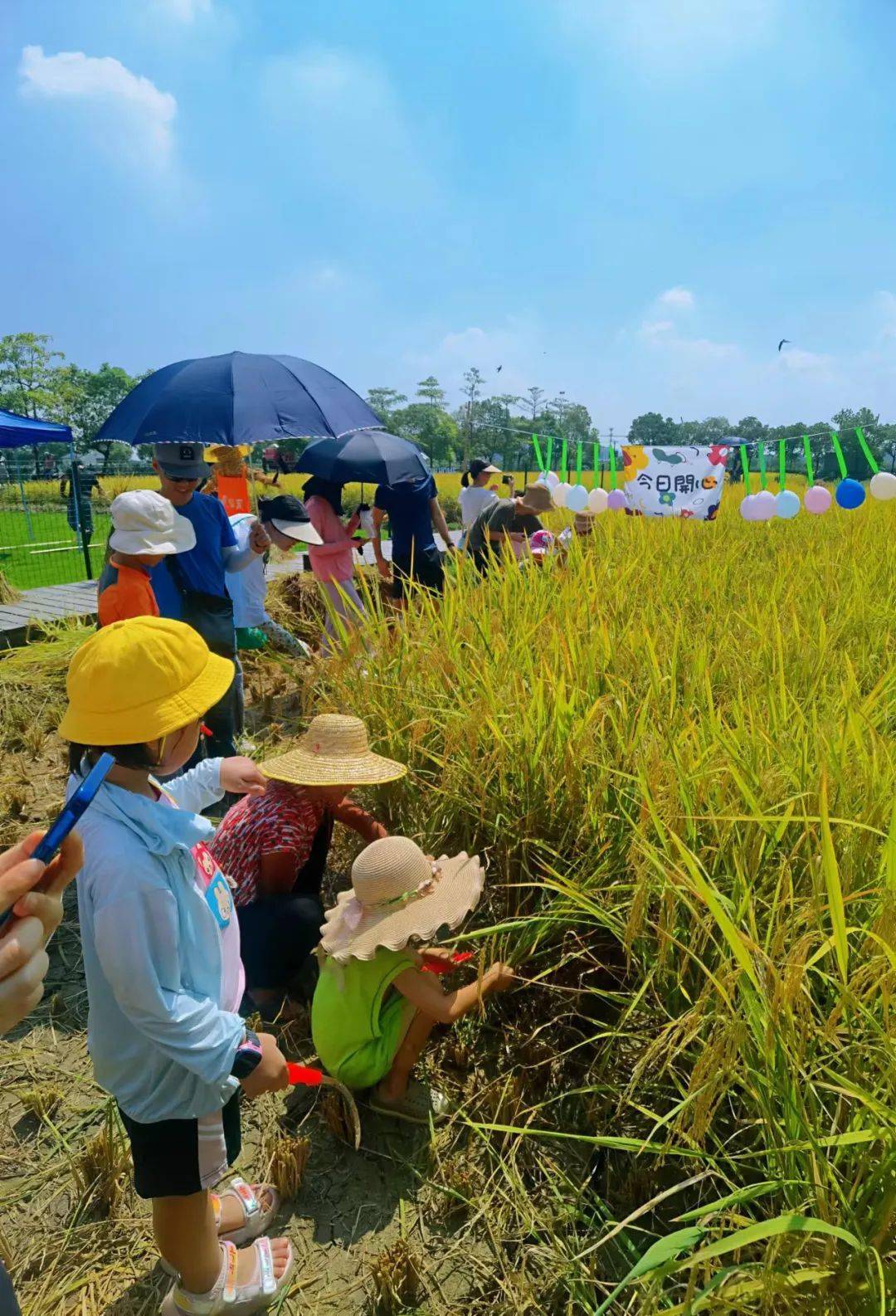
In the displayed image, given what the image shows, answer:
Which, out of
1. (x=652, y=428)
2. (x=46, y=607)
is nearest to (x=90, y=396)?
(x=652, y=428)

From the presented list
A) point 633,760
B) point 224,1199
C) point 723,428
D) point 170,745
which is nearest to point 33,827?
point 224,1199

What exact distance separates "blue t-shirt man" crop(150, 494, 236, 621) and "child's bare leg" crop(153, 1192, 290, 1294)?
6.08 ft

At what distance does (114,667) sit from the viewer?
105 centimetres

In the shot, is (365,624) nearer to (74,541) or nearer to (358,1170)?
(358,1170)

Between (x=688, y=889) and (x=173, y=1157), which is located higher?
(x=688, y=889)

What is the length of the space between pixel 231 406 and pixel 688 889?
9.55 feet

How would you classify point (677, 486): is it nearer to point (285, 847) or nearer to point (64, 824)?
point (285, 847)

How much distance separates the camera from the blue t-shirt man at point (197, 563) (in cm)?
264

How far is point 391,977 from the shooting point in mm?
1444

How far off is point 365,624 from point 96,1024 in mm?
1743

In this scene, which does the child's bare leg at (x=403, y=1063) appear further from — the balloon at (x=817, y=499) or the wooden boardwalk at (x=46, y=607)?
the balloon at (x=817, y=499)

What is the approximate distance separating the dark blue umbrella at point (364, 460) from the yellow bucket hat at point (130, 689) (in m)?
3.10

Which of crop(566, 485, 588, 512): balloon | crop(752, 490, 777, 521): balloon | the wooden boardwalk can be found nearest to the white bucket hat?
the wooden boardwalk

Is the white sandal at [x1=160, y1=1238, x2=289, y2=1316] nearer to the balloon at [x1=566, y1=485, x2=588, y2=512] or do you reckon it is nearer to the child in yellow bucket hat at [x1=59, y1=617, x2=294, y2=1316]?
the child in yellow bucket hat at [x1=59, y1=617, x2=294, y2=1316]
